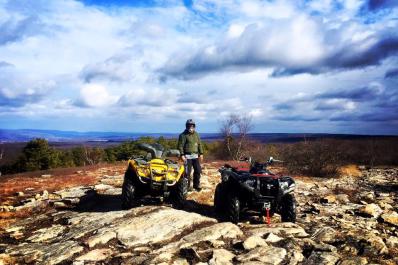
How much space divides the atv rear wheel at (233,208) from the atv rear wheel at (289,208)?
4.48ft

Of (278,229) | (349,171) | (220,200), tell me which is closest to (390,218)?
(278,229)

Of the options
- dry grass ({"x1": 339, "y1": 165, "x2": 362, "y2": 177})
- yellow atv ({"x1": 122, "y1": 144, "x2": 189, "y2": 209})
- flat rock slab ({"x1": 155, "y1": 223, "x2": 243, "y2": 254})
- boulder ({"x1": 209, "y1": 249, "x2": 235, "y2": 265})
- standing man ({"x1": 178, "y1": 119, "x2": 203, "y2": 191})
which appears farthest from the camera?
dry grass ({"x1": 339, "y1": 165, "x2": 362, "y2": 177})

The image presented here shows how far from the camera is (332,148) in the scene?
25812 mm

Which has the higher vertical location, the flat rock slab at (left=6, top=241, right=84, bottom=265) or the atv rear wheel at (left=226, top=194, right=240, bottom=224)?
the atv rear wheel at (left=226, top=194, right=240, bottom=224)

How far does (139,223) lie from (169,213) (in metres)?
1.05

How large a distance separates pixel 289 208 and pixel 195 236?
→ 9.51 ft

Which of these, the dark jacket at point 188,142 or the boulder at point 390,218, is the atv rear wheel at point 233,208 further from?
the boulder at point 390,218

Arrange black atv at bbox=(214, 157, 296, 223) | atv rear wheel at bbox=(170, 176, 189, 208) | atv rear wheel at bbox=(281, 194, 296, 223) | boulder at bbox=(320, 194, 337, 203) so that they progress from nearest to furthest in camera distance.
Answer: black atv at bbox=(214, 157, 296, 223), atv rear wheel at bbox=(281, 194, 296, 223), atv rear wheel at bbox=(170, 176, 189, 208), boulder at bbox=(320, 194, 337, 203)

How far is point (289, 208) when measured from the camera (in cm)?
1110

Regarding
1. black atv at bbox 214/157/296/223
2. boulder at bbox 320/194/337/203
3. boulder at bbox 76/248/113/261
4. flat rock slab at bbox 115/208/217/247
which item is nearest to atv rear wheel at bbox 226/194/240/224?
black atv at bbox 214/157/296/223

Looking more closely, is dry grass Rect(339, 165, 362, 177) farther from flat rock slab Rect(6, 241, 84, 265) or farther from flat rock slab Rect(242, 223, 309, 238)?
flat rock slab Rect(6, 241, 84, 265)

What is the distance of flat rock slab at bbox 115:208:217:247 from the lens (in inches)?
390

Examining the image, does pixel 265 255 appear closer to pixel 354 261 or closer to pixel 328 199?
pixel 354 261

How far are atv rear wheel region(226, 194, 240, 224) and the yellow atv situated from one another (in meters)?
2.47
